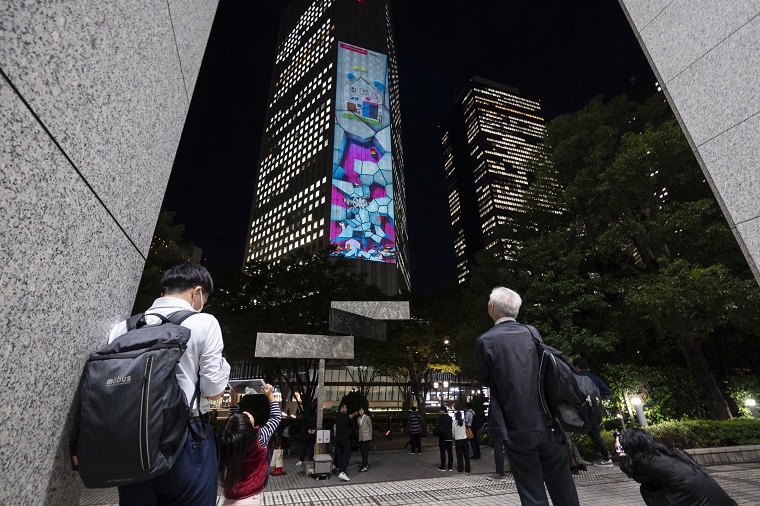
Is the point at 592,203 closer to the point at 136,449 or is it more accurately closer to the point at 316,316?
the point at 316,316

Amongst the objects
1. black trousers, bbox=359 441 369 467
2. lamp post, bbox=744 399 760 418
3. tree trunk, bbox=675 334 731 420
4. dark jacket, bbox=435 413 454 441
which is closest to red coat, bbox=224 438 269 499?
black trousers, bbox=359 441 369 467

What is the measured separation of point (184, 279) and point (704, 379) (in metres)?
16.0

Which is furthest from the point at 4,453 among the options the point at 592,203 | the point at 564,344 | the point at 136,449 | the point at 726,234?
the point at 592,203

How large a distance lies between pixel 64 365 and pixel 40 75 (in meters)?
1.04

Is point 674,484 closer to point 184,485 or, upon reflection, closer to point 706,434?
point 184,485

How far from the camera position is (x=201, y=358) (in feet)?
5.78

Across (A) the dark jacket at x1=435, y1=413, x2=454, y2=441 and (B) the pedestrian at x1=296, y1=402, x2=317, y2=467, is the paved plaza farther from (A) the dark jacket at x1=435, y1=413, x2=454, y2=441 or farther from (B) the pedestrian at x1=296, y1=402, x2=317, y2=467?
(B) the pedestrian at x1=296, y1=402, x2=317, y2=467

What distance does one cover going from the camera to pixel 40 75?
1228 mm

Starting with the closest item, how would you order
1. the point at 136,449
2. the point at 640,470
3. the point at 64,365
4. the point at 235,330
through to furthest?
the point at 136,449
the point at 64,365
the point at 640,470
the point at 235,330

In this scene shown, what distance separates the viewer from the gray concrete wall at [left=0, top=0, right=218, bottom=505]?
1130 millimetres

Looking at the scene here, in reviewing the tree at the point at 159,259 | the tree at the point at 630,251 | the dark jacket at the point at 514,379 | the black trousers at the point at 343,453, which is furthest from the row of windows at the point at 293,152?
the dark jacket at the point at 514,379

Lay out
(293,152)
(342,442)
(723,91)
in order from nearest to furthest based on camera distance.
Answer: (723,91) → (342,442) → (293,152)

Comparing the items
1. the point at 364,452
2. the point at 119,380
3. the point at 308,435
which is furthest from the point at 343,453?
the point at 119,380

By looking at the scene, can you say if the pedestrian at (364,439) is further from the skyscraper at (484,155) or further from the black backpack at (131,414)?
the skyscraper at (484,155)
